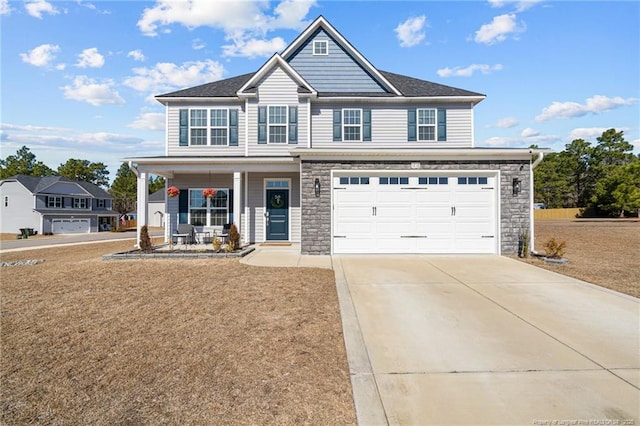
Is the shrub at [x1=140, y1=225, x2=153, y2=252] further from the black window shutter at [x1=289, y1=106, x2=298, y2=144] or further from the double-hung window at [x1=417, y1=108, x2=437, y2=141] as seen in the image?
the double-hung window at [x1=417, y1=108, x2=437, y2=141]

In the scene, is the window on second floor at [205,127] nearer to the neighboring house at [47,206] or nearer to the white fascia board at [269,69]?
the white fascia board at [269,69]

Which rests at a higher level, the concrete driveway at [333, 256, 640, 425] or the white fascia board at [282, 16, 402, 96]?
the white fascia board at [282, 16, 402, 96]

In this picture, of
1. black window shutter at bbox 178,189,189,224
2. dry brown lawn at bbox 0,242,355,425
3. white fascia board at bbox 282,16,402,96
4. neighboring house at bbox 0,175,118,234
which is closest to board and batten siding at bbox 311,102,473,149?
white fascia board at bbox 282,16,402,96

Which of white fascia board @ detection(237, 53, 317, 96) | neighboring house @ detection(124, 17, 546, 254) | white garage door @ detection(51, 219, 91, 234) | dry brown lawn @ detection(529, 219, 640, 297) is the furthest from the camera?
white garage door @ detection(51, 219, 91, 234)

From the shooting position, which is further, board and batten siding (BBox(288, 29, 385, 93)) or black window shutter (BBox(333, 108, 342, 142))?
board and batten siding (BBox(288, 29, 385, 93))

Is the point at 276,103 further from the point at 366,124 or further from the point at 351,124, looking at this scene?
the point at 366,124

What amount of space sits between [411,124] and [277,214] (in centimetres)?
696

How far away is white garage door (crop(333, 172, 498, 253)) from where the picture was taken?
1058cm

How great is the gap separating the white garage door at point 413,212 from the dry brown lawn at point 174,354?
12.7ft

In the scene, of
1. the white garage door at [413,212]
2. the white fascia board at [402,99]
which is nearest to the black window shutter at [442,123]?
the white fascia board at [402,99]

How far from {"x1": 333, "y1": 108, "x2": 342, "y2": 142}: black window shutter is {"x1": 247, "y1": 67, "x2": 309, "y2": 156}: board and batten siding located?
1.27 metres

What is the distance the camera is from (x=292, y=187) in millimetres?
13758

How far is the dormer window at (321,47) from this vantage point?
14.9 metres

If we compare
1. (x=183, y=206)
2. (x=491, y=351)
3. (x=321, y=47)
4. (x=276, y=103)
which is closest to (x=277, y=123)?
(x=276, y=103)
